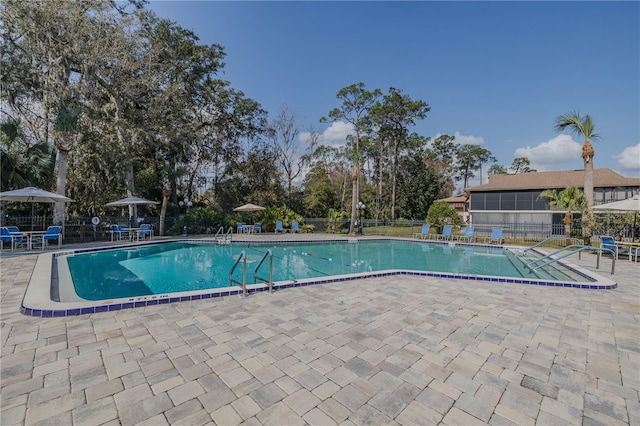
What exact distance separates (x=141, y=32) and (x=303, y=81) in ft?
31.2

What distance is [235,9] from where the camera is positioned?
11.0 metres

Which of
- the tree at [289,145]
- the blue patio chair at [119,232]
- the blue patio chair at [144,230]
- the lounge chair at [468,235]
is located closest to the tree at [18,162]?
the blue patio chair at [119,232]

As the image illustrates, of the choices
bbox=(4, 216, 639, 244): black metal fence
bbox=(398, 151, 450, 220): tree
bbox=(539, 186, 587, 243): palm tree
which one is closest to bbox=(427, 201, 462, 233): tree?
bbox=(4, 216, 639, 244): black metal fence

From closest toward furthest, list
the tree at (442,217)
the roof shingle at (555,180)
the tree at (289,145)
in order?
1. the tree at (442,217)
2. the roof shingle at (555,180)
3. the tree at (289,145)

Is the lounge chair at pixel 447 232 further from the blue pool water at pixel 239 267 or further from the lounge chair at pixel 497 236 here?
the lounge chair at pixel 497 236

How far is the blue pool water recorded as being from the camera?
266 inches

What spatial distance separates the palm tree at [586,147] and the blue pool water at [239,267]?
3131 millimetres

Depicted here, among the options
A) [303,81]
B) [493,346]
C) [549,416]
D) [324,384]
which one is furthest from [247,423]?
[303,81]

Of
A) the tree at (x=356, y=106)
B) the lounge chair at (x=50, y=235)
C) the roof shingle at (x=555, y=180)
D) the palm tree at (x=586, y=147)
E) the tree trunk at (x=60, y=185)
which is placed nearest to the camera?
the lounge chair at (x=50, y=235)

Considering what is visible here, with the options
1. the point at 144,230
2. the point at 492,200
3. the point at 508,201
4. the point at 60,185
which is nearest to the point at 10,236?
the point at 60,185

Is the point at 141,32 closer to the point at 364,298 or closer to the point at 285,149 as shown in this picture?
the point at 285,149

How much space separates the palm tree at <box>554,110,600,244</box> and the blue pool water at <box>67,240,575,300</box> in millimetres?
3131

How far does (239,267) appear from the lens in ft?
28.2

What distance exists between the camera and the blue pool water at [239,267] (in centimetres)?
676
